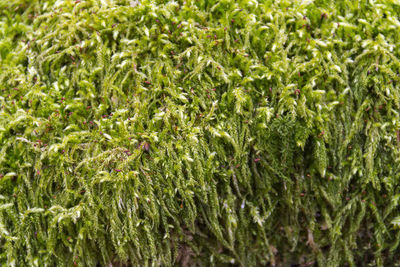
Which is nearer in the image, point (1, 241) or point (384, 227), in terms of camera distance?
point (1, 241)

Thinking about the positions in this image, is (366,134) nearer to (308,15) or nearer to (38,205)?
(308,15)

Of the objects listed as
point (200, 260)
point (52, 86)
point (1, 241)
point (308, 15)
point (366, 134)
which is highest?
point (308, 15)

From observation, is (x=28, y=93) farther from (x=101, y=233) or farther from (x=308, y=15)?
(x=308, y=15)

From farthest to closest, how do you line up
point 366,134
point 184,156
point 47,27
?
point 47,27, point 366,134, point 184,156

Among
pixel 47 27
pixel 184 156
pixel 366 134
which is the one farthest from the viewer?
pixel 47 27

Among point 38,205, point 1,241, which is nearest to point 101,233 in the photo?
point 38,205

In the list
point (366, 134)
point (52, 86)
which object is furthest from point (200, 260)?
point (52, 86)

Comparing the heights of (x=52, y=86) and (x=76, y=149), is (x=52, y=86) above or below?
above
